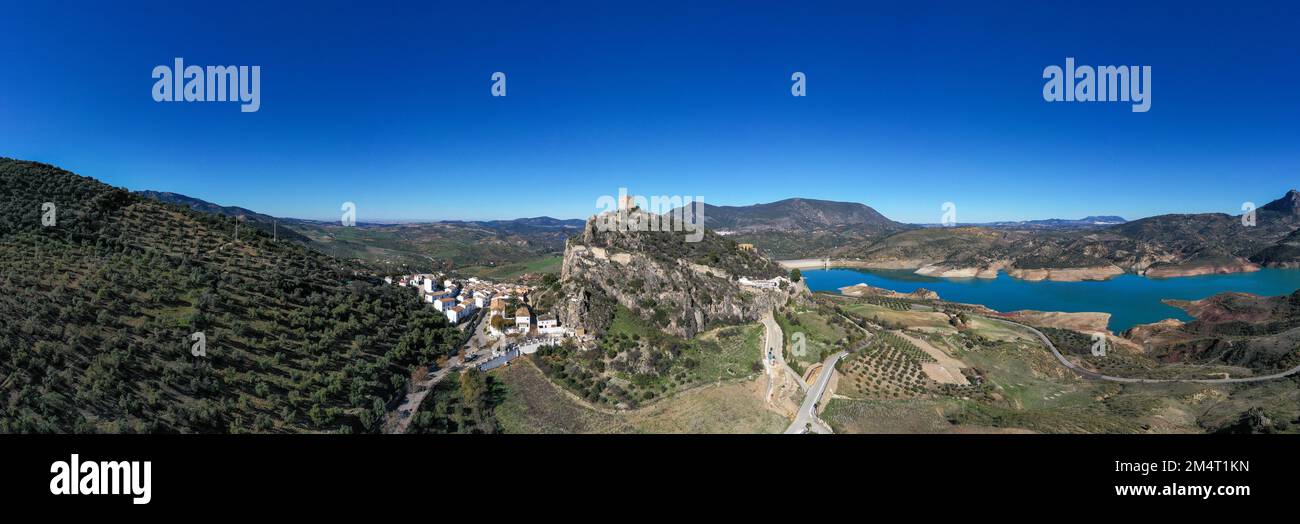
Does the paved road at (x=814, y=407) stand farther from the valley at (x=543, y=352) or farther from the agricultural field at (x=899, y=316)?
the agricultural field at (x=899, y=316)

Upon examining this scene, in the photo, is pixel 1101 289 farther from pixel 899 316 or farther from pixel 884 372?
pixel 884 372

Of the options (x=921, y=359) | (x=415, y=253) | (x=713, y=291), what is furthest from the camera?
(x=415, y=253)

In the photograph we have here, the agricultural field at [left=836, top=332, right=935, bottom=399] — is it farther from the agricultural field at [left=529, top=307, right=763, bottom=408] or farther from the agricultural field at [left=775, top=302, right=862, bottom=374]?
the agricultural field at [left=529, top=307, right=763, bottom=408]

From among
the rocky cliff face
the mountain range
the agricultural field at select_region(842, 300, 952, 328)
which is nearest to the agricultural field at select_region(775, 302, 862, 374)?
the rocky cliff face
